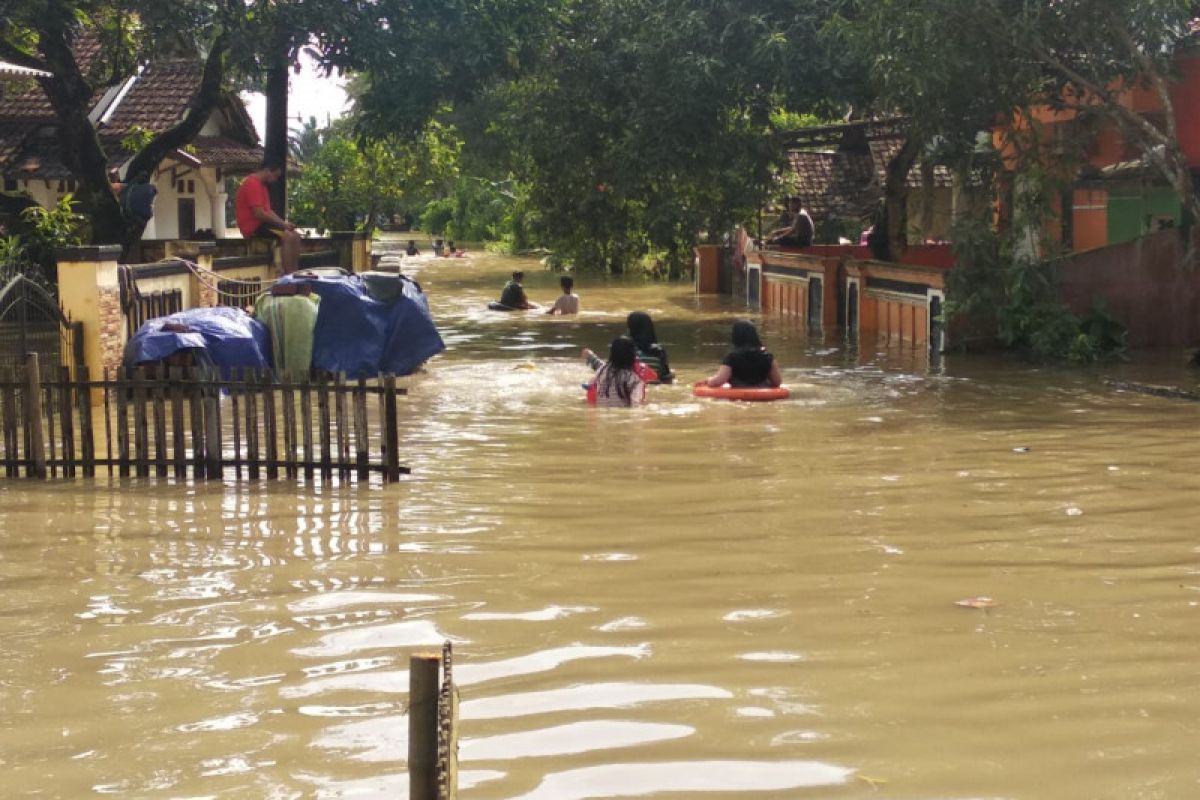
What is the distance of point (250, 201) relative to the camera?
2005 centimetres

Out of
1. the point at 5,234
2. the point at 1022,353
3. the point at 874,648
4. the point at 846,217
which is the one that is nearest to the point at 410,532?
the point at 874,648

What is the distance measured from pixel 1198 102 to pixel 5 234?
57.5 feet

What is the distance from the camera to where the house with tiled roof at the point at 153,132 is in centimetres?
3008

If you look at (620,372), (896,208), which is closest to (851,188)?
(896,208)

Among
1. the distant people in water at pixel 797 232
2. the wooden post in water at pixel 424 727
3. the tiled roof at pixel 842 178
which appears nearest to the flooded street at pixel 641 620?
the wooden post in water at pixel 424 727

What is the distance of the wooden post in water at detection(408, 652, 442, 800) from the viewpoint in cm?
340

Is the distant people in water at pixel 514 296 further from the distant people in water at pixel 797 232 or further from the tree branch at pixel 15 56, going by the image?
the tree branch at pixel 15 56

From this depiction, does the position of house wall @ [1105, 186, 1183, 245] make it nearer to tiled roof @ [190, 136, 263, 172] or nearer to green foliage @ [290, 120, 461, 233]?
tiled roof @ [190, 136, 263, 172]

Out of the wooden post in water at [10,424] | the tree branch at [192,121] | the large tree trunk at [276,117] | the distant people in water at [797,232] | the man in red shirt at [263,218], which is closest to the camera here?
the wooden post in water at [10,424]

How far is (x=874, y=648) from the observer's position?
21.1ft

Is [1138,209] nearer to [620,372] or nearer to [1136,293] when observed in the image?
[1136,293]

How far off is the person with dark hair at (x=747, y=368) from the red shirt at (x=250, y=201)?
24.3 feet

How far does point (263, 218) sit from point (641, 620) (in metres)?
14.4

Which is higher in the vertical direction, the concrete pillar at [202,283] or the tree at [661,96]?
the tree at [661,96]
